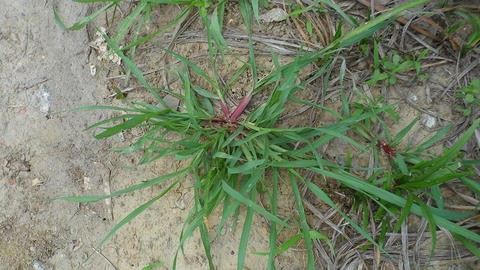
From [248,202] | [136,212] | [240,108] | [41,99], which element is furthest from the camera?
[41,99]

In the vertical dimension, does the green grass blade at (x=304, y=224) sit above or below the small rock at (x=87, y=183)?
above

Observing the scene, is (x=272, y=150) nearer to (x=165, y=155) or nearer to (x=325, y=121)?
(x=325, y=121)

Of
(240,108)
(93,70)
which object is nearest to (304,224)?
(240,108)

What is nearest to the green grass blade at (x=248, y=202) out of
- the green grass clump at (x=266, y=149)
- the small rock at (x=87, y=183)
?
the green grass clump at (x=266, y=149)

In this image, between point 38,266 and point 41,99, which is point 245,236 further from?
point 41,99

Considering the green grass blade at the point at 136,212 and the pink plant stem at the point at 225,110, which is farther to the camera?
the pink plant stem at the point at 225,110

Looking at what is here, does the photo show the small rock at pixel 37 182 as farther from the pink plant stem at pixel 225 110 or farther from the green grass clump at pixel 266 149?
the pink plant stem at pixel 225 110

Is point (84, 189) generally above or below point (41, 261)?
above

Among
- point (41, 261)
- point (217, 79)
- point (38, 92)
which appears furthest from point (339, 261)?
point (38, 92)
